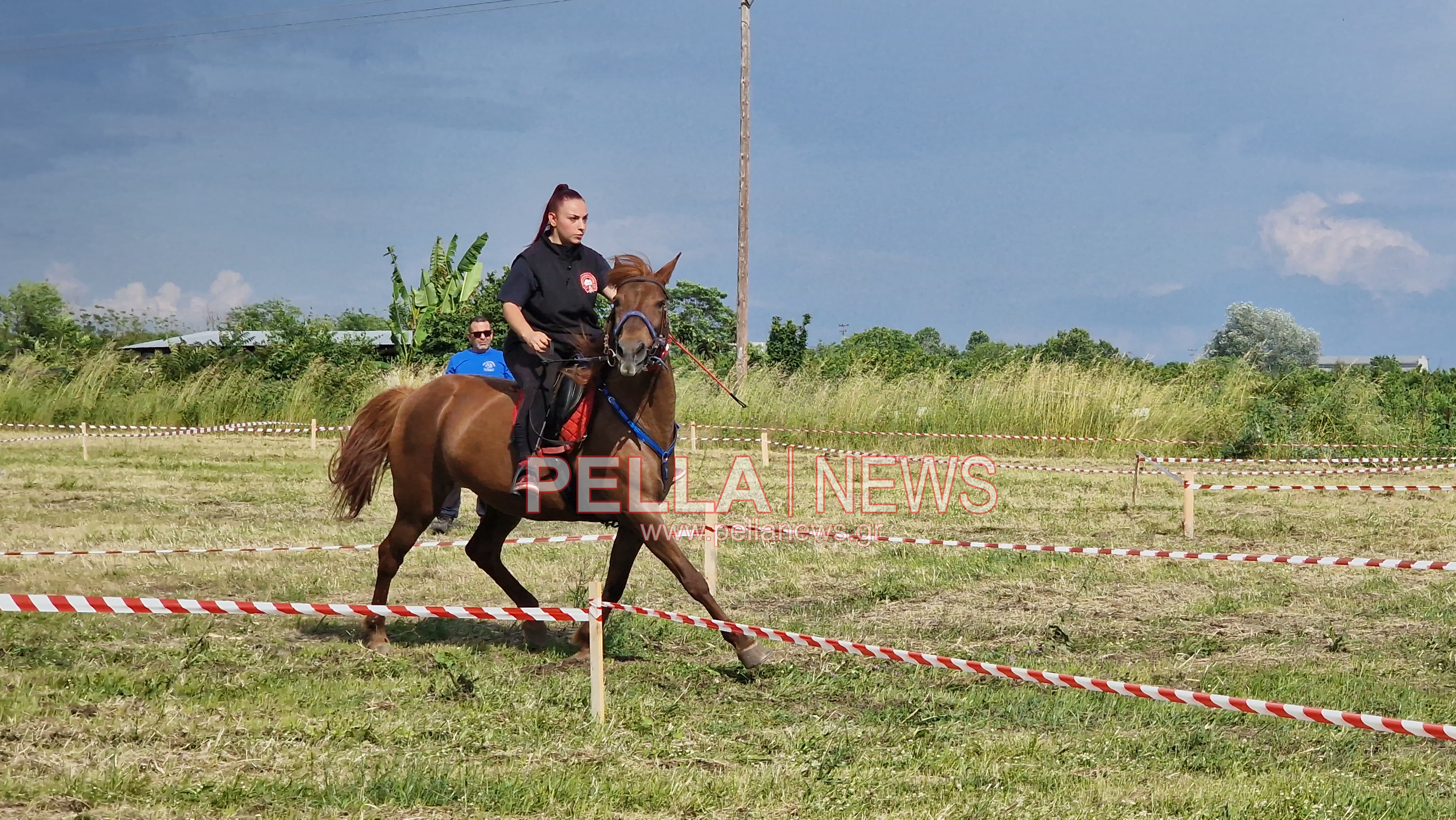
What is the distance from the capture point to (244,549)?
935 centimetres

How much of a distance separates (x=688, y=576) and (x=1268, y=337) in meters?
99.1

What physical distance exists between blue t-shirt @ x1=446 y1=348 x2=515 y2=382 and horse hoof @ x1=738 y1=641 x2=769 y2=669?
4734 millimetres

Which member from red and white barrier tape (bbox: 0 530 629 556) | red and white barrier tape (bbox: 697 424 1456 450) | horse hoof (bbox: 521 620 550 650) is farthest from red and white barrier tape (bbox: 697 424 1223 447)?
horse hoof (bbox: 521 620 550 650)

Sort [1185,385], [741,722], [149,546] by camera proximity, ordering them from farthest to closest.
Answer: [1185,385] < [149,546] < [741,722]

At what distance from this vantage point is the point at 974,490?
16812 millimetres

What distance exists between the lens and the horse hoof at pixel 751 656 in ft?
22.6

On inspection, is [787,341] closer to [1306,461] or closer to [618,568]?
[1306,461]

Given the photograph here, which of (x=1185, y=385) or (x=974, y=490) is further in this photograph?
(x=1185, y=385)

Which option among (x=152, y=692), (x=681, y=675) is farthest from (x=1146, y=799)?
(x=152, y=692)

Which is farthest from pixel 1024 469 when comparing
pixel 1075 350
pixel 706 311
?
pixel 706 311

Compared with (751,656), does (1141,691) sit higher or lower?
higher

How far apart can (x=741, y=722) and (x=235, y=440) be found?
71.2 feet

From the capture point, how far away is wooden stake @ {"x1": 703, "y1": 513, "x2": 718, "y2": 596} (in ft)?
28.4

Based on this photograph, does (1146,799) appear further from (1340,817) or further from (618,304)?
(618,304)
